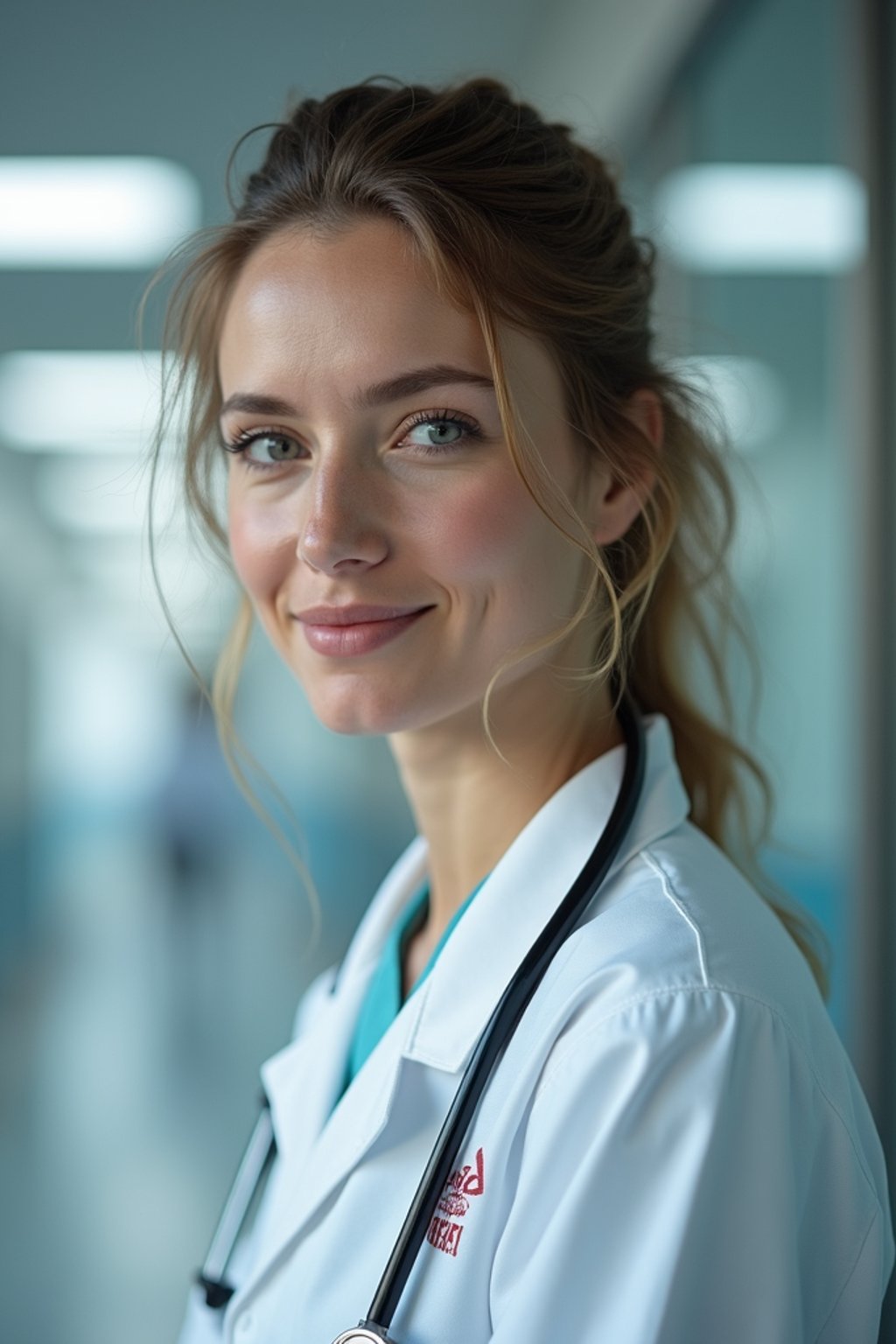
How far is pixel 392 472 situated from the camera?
104 centimetres

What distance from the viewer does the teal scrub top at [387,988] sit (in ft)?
4.18

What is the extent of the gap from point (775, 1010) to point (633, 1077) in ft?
0.40

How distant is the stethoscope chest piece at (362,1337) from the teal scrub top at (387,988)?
0.38 metres

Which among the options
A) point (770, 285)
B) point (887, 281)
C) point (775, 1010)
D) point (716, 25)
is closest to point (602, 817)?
point (775, 1010)

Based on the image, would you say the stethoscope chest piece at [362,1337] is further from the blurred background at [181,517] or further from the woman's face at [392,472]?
the blurred background at [181,517]

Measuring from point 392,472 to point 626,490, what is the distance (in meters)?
0.25

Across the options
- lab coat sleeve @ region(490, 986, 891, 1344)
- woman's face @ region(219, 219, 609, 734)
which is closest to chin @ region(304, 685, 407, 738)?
woman's face @ region(219, 219, 609, 734)

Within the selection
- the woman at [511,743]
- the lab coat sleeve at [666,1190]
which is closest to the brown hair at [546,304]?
the woman at [511,743]

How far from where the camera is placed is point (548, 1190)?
2.73ft

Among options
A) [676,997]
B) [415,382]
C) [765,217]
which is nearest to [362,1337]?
[676,997]

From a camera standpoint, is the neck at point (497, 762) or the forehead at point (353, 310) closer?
the forehead at point (353, 310)

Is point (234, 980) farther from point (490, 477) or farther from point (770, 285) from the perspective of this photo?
point (490, 477)

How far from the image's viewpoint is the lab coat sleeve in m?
0.78

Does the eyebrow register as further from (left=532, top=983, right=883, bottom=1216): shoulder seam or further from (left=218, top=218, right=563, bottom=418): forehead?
(left=532, top=983, right=883, bottom=1216): shoulder seam
